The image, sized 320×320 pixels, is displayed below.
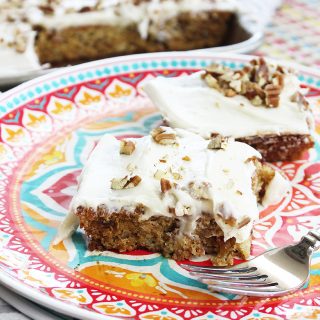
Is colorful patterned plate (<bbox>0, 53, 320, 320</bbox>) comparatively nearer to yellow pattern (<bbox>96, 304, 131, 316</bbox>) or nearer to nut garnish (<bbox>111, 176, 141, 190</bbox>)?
yellow pattern (<bbox>96, 304, 131, 316</bbox>)

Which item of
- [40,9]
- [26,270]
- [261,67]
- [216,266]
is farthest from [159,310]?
[40,9]

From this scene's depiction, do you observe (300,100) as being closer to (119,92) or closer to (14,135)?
(119,92)

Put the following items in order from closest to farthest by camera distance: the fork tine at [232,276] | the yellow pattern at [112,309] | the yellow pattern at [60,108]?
1. the yellow pattern at [112,309]
2. the fork tine at [232,276]
3. the yellow pattern at [60,108]

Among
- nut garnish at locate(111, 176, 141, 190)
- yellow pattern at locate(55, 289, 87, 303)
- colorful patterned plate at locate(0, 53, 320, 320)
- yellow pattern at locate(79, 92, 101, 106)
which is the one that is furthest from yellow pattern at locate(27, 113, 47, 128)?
yellow pattern at locate(55, 289, 87, 303)

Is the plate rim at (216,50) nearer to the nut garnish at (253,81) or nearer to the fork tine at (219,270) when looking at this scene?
the nut garnish at (253,81)

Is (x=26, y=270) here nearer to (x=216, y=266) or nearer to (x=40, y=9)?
(x=216, y=266)

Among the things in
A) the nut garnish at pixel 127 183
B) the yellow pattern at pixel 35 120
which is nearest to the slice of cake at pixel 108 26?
the yellow pattern at pixel 35 120
